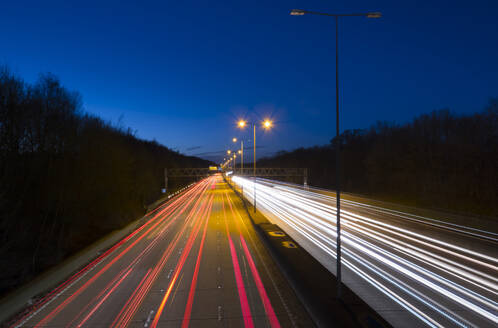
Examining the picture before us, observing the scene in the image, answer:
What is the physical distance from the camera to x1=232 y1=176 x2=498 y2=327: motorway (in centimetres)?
843

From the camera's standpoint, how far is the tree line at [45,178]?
1898 cm

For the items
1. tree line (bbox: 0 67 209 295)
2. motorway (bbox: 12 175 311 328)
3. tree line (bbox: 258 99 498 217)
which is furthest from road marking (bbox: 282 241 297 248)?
tree line (bbox: 258 99 498 217)

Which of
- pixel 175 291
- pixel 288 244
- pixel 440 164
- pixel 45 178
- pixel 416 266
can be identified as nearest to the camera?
pixel 175 291

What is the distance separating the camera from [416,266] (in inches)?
482

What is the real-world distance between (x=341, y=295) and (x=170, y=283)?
632 cm

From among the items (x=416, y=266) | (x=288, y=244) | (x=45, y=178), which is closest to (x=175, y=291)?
(x=288, y=244)

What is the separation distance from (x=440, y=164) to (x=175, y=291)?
168ft

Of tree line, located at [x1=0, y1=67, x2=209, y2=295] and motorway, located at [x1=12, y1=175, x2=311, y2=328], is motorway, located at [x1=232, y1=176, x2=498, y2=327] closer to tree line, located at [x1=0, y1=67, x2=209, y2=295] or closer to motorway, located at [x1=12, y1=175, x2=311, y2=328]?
motorway, located at [x1=12, y1=175, x2=311, y2=328]

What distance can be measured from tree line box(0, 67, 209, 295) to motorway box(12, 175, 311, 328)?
752 centimetres

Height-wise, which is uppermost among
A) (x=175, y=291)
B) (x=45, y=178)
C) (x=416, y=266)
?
(x=45, y=178)

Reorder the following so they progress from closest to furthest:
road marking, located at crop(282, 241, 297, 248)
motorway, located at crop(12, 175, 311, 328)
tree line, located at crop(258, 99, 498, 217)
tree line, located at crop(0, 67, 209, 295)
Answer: motorway, located at crop(12, 175, 311, 328)
road marking, located at crop(282, 241, 297, 248)
tree line, located at crop(0, 67, 209, 295)
tree line, located at crop(258, 99, 498, 217)

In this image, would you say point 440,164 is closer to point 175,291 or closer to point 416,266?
point 416,266

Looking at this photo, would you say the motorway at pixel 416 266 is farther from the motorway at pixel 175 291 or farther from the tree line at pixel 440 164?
the tree line at pixel 440 164

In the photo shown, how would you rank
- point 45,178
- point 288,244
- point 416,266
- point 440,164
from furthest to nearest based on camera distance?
point 440,164 → point 45,178 → point 288,244 → point 416,266
